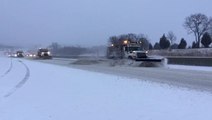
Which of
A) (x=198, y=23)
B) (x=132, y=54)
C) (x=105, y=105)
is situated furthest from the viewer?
A: (x=198, y=23)

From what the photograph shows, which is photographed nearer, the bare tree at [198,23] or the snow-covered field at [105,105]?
the snow-covered field at [105,105]

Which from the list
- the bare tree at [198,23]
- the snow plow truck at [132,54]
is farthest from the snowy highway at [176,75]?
the bare tree at [198,23]

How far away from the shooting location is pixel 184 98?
49.1 feet

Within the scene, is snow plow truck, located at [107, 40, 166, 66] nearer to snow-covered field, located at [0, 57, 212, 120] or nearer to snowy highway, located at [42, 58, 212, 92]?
snowy highway, located at [42, 58, 212, 92]

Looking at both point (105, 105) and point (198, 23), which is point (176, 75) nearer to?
point (105, 105)

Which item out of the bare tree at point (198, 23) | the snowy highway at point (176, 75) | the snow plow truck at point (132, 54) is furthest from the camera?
the bare tree at point (198, 23)

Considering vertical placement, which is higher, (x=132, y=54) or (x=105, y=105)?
(x=132, y=54)

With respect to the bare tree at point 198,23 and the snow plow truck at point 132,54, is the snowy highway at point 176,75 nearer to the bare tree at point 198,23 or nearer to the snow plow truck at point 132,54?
the snow plow truck at point 132,54

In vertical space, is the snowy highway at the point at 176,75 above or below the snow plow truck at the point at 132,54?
below

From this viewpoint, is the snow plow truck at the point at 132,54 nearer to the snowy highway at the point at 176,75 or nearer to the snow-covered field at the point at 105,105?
the snowy highway at the point at 176,75

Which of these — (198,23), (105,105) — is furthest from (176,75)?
(198,23)

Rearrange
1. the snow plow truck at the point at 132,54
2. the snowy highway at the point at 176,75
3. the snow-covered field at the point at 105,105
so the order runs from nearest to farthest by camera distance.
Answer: the snow-covered field at the point at 105,105 → the snowy highway at the point at 176,75 → the snow plow truck at the point at 132,54

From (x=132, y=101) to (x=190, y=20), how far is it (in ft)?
346

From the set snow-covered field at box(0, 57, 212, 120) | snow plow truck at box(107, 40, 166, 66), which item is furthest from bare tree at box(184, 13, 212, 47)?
snow-covered field at box(0, 57, 212, 120)
